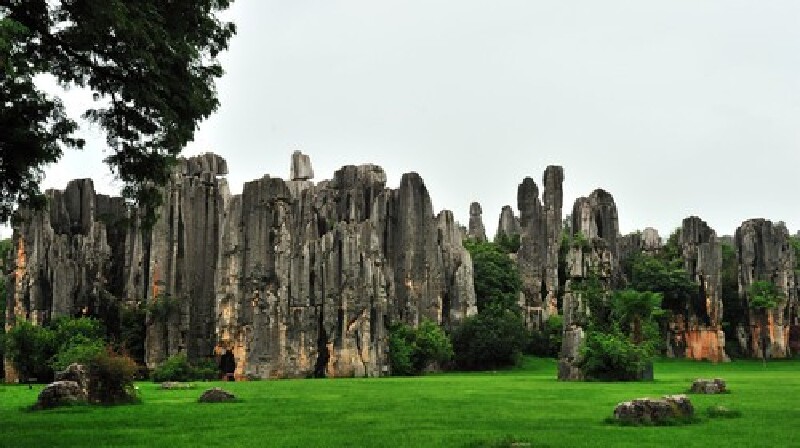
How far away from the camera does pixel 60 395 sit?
95.0 feet

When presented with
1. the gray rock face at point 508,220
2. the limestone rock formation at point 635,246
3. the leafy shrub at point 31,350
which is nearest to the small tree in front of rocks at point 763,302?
the limestone rock formation at point 635,246

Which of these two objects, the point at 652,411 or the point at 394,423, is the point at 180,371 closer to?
the point at 394,423

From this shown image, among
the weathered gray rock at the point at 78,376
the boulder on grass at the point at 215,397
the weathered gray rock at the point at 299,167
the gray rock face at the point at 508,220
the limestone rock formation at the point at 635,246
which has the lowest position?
the boulder on grass at the point at 215,397

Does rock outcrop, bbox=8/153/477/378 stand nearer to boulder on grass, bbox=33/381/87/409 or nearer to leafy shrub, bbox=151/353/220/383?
leafy shrub, bbox=151/353/220/383

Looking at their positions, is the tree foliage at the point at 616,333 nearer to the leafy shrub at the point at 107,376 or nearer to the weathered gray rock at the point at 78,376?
the leafy shrub at the point at 107,376

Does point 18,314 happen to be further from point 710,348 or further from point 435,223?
point 710,348

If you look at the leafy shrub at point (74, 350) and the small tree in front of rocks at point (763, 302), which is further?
the small tree in front of rocks at point (763, 302)

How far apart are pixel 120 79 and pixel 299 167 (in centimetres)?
8952

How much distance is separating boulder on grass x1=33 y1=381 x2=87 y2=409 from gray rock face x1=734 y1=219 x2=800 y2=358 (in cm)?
7797

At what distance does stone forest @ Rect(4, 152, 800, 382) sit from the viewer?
68938 mm

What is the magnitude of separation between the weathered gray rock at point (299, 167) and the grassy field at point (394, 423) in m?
76.0

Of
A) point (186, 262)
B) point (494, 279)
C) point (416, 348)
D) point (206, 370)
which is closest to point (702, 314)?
point (494, 279)

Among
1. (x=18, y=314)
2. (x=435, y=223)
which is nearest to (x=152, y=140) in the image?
(x=18, y=314)

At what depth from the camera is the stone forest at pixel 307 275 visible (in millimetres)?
68938
